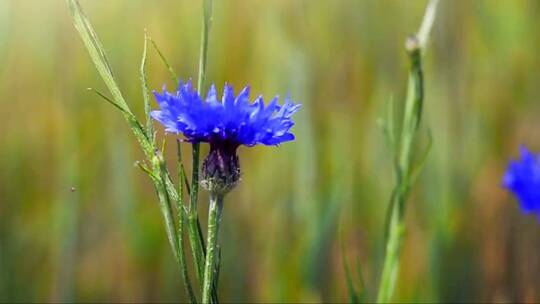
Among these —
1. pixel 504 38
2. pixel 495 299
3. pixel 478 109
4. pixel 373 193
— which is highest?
pixel 504 38

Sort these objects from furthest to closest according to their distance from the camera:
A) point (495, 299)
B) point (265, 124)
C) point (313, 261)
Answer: point (495, 299) → point (313, 261) → point (265, 124)

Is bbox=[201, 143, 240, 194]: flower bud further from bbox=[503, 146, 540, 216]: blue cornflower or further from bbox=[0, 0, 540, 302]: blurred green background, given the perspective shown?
bbox=[0, 0, 540, 302]: blurred green background

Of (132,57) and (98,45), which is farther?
(132,57)

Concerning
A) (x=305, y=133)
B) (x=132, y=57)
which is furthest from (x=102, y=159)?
(x=305, y=133)

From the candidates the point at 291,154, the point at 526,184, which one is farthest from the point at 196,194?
the point at 291,154

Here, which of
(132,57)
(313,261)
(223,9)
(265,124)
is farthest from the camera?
(223,9)

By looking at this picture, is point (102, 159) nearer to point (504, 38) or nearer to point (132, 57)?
point (132, 57)

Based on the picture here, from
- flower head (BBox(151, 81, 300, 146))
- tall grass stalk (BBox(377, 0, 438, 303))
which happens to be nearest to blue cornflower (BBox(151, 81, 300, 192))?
flower head (BBox(151, 81, 300, 146))
